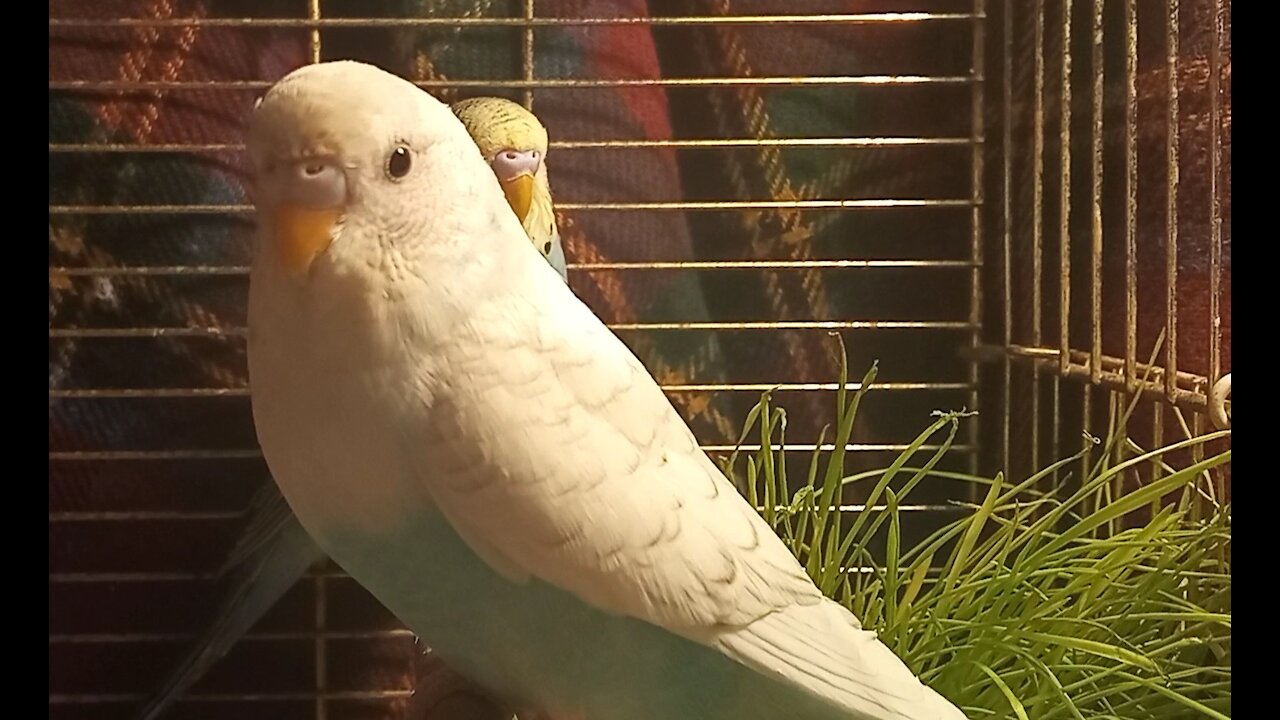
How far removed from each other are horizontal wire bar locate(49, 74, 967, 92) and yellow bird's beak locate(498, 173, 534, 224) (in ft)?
0.42

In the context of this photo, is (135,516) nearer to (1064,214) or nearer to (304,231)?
(304,231)

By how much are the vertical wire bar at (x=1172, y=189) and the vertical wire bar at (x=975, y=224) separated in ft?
0.60

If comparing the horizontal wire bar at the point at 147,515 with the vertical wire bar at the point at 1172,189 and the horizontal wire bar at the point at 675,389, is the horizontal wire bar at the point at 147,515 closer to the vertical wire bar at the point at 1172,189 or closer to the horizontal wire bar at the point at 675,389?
the horizontal wire bar at the point at 675,389

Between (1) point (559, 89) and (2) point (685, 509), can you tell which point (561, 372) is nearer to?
(2) point (685, 509)

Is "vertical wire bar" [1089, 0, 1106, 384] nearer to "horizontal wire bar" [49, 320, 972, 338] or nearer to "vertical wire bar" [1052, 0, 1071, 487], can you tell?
"vertical wire bar" [1052, 0, 1071, 487]

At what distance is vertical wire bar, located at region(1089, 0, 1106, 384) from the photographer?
39.9 inches

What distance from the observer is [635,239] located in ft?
3.55

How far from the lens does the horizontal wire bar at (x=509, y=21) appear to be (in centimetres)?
102

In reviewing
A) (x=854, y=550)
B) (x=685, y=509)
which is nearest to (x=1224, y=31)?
(x=854, y=550)

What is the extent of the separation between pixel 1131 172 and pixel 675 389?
1.57ft

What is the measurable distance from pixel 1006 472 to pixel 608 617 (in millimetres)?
638

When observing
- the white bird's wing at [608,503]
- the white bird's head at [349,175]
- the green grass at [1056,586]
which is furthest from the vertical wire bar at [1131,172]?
the white bird's head at [349,175]

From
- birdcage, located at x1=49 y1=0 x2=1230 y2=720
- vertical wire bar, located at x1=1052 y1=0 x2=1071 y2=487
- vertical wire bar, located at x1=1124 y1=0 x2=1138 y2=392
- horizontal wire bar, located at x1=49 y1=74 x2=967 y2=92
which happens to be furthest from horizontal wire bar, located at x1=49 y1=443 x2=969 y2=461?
horizontal wire bar, located at x1=49 y1=74 x2=967 y2=92

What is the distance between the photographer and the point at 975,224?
3.64ft
